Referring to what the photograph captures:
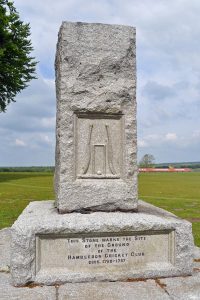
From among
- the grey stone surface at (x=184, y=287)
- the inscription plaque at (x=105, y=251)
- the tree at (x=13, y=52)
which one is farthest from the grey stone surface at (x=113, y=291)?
the tree at (x=13, y=52)

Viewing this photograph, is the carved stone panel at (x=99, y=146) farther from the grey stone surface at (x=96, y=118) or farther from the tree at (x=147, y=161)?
the tree at (x=147, y=161)

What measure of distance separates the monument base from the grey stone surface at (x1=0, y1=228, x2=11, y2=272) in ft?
2.36

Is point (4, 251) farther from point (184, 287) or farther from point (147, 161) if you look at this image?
point (147, 161)

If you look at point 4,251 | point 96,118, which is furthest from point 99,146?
point 4,251

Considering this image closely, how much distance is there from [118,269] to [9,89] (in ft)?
78.7

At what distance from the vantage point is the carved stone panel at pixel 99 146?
5035mm

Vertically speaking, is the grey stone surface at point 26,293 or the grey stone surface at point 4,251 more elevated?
the grey stone surface at point 4,251

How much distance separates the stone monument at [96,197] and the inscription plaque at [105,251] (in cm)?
1

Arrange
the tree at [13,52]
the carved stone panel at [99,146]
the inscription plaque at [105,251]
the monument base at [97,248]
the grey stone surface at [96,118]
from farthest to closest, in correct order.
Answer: the tree at [13,52] < the carved stone panel at [99,146] < the grey stone surface at [96,118] < the inscription plaque at [105,251] < the monument base at [97,248]

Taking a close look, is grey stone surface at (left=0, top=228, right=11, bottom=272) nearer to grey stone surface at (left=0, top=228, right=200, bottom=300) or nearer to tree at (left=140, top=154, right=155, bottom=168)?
grey stone surface at (left=0, top=228, right=200, bottom=300)

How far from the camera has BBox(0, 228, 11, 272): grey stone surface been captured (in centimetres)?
497

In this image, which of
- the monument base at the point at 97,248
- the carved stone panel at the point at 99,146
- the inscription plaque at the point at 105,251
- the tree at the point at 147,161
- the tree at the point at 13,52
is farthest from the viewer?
the tree at the point at 147,161

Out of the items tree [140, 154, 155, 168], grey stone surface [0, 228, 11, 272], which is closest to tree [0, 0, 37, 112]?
grey stone surface [0, 228, 11, 272]

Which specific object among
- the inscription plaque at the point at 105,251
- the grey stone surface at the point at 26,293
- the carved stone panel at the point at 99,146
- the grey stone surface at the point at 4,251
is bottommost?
the grey stone surface at the point at 26,293
